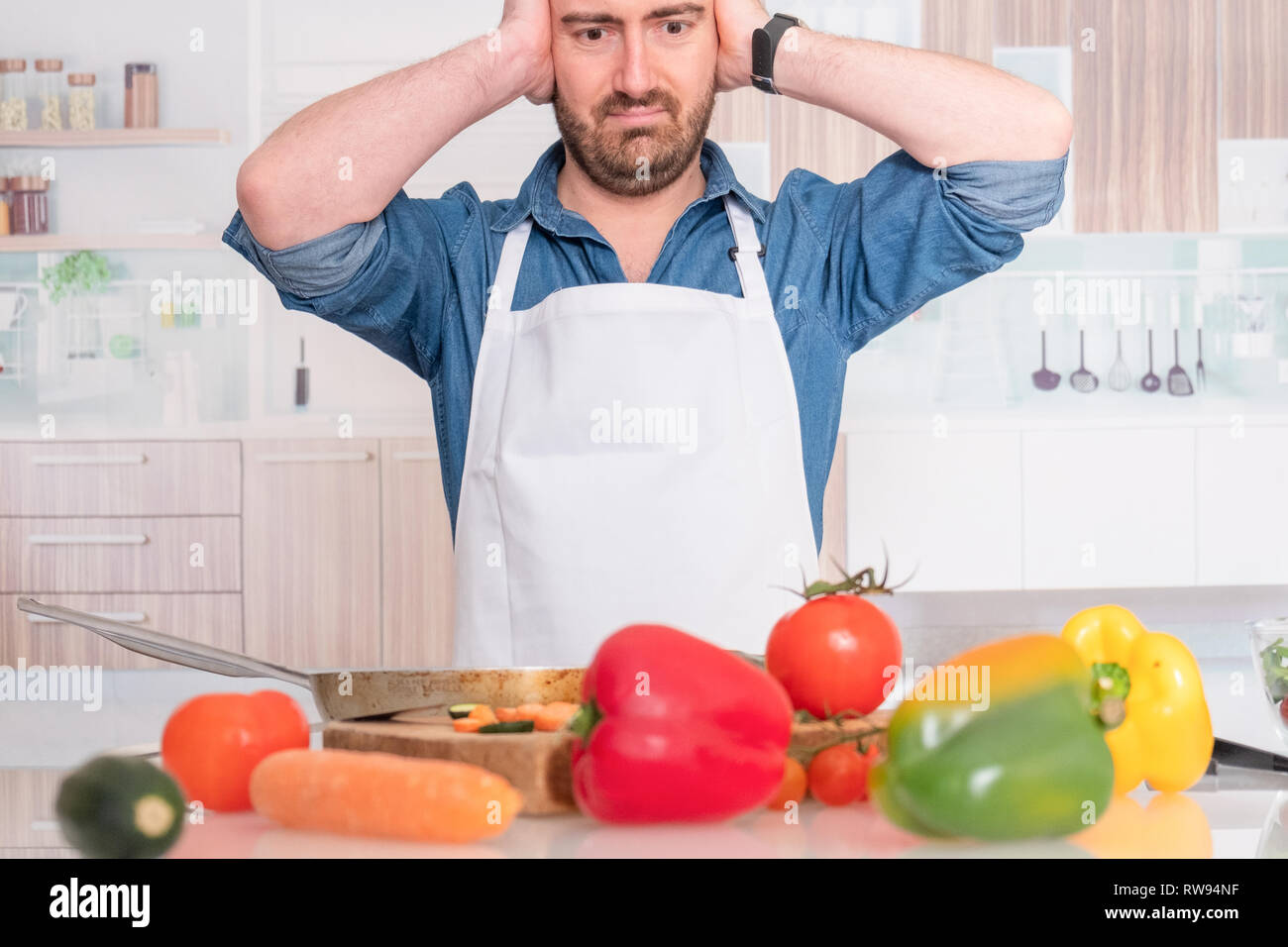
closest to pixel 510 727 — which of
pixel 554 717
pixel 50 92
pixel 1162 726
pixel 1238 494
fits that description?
pixel 554 717

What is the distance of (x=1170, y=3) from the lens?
3312mm

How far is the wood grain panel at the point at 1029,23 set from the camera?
3.29m

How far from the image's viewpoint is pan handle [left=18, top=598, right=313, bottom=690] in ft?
2.06

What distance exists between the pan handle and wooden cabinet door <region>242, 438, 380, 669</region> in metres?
2.42

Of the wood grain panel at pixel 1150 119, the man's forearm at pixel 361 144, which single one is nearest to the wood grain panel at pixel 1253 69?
the wood grain panel at pixel 1150 119

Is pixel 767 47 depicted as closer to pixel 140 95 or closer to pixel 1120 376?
pixel 1120 376

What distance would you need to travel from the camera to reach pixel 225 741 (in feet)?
1.87

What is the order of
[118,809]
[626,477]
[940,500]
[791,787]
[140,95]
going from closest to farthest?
[118,809] → [791,787] → [626,477] → [940,500] → [140,95]

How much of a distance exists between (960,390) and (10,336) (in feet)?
9.05

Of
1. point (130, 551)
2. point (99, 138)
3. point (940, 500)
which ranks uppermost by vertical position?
point (99, 138)

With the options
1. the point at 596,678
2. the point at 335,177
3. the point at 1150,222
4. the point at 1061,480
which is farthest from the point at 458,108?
the point at 1150,222

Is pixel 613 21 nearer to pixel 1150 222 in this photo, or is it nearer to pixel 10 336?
pixel 1150 222

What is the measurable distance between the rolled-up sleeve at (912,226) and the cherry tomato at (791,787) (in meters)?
0.87

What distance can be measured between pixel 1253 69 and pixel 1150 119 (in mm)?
324
